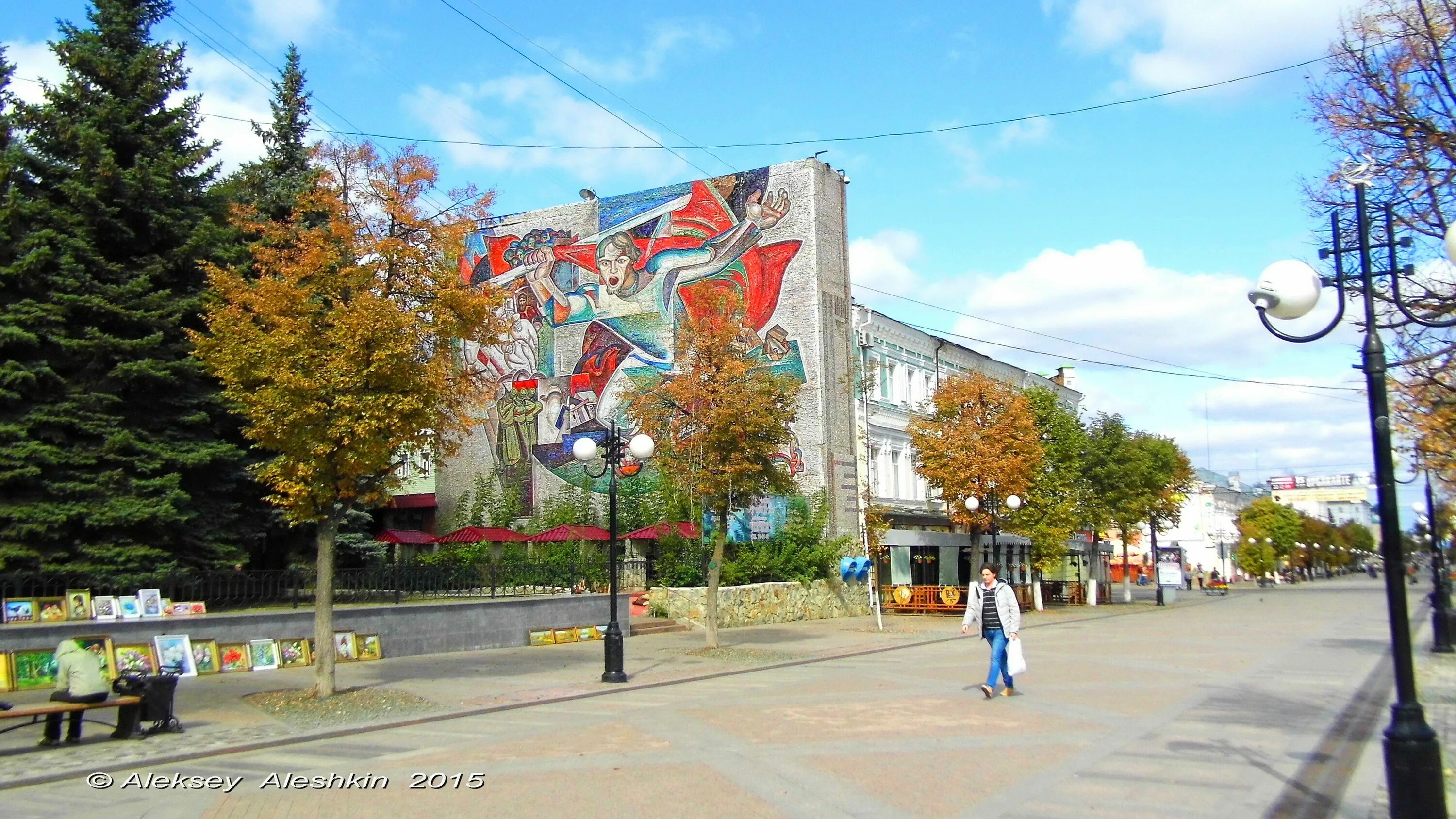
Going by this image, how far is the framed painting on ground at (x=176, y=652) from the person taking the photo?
1567 centimetres

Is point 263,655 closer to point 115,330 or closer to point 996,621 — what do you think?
point 115,330

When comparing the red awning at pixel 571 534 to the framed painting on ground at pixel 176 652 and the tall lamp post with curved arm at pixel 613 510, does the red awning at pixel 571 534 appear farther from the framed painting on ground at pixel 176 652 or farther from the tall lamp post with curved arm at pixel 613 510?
the framed painting on ground at pixel 176 652

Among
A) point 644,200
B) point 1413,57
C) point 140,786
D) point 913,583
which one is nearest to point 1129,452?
point 913,583

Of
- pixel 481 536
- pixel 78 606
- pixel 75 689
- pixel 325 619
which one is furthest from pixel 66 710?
pixel 481 536

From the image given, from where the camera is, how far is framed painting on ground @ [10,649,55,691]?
14.1 m

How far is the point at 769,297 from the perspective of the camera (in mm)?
37594

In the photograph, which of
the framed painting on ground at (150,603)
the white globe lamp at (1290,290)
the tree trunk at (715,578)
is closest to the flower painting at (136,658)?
the framed painting on ground at (150,603)

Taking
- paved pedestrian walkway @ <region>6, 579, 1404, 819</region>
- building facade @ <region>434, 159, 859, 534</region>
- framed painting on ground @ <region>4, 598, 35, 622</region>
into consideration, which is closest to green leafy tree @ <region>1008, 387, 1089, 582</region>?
building facade @ <region>434, 159, 859, 534</region>

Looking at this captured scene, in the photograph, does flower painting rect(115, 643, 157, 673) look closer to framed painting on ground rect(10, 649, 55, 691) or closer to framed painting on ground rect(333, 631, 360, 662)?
framed painting on ground rect(10, 649, 55, 691)

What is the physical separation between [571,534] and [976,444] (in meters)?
14.3

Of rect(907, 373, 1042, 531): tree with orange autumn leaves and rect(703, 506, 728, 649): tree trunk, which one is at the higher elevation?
rect(907, 373, 1042, 531): tree with orange autumn leaves

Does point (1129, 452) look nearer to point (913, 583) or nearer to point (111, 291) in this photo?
point (913, 583)

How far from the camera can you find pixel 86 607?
56.0ft

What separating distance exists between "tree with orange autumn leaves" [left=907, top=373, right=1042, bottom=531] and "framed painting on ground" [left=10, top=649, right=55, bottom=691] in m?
27.1
